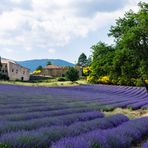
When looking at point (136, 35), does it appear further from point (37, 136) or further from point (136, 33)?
point (37, 136)

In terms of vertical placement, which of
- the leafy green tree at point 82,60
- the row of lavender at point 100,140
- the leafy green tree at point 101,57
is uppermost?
the leafy green tree at point 82,60

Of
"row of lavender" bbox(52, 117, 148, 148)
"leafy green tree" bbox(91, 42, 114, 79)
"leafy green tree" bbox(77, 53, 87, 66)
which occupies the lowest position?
"row of lavender" bbox(52, 117, 148, 148)

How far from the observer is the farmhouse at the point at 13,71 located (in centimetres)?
10641

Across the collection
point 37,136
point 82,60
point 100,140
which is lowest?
point 100,140

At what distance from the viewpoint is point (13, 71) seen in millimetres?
113000

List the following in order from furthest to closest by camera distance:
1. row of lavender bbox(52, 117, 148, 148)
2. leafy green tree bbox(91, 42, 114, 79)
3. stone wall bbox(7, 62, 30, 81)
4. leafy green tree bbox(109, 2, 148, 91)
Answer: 1. stone wall bbox(7, 62, 30, 81)
2. leafy green tree bbox(91, 42, 114, 79)
3. leafy green tree bbox(109, 2, 148, 91)
4. row of lavender bbox(52, 117, 148, 148)

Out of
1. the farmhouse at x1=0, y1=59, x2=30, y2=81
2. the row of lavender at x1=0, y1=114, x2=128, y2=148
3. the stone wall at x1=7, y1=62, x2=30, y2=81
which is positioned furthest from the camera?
the stone wall at x1=7, y1=62, x2=30, y2=81

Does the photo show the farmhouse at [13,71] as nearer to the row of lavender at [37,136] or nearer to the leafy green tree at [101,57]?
the leafy green tree at [101,57]

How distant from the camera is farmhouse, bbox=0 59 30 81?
349 ft

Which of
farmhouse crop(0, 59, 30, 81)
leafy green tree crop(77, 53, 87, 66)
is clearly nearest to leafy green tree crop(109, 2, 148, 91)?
farmhouse crop(0, 59, 30, 81)

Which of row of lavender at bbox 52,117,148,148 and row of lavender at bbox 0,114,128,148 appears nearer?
row of lavender at bbox 52,117,148,148

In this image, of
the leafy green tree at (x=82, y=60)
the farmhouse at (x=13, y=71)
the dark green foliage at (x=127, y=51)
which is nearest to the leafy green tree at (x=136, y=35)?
the dark green foliage at (x=127, y=51)

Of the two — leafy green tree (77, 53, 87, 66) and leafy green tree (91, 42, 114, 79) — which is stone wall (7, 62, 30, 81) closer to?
leafy green tree (77, 53, 87, 66)

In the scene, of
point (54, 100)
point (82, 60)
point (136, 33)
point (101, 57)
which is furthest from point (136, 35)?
point (82, 60)
